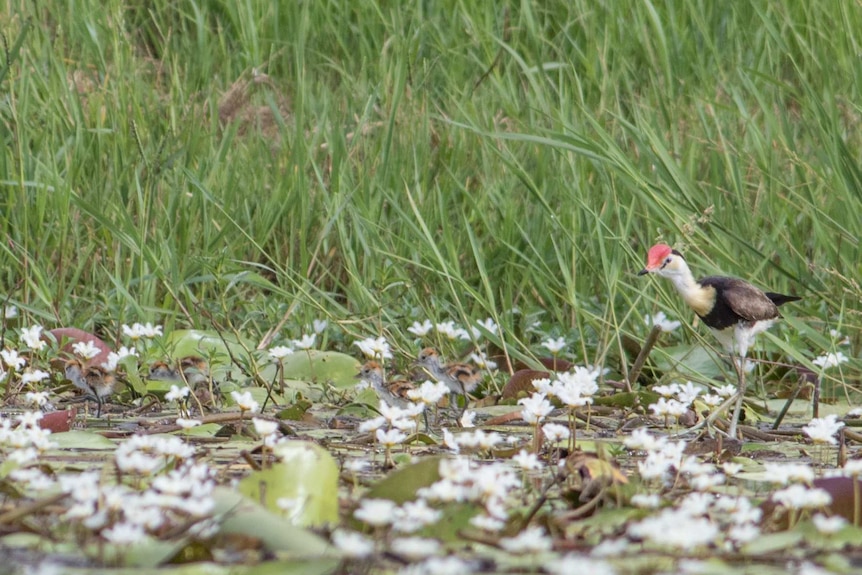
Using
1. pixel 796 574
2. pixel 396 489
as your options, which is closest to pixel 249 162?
pixel 396 489

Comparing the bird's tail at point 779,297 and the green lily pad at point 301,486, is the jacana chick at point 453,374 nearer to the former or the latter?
the bird's tail at point 779,297

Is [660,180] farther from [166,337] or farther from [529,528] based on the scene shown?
[529,528]

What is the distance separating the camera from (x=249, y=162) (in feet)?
18.6

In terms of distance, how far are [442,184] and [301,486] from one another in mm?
3339

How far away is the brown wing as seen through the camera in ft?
12.0

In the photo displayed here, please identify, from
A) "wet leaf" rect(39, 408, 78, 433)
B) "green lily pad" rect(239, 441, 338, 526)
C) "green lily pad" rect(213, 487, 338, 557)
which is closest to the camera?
"green lily pad" rect(213, 487, 338, 557)

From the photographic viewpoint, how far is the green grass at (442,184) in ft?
14.5

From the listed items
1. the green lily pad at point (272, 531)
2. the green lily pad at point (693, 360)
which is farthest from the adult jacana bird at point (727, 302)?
the green lily pad at point (272, 531)

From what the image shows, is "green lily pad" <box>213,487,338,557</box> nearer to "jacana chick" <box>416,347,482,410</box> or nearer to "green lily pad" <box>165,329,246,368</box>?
"jacana chick" <box>416,347,482,410</box>

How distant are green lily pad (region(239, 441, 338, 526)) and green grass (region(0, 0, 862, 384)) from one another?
1684 millimetres

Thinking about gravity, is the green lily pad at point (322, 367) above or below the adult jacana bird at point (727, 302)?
below

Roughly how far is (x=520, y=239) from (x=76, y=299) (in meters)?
1.71

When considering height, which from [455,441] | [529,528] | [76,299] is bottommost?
[76,299]

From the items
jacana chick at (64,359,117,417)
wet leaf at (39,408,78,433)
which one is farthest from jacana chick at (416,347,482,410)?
wet leaf at (39,408,78,433)
